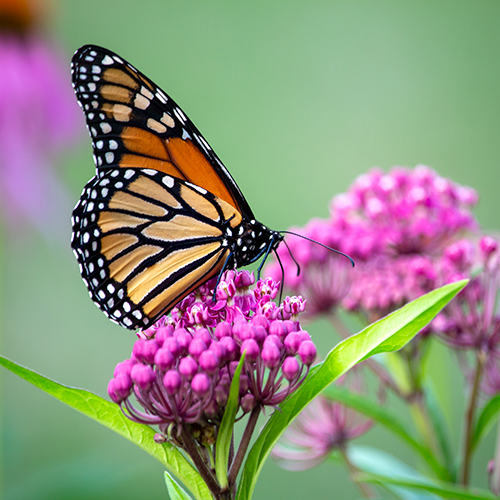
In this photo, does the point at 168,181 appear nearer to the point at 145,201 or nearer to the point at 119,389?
the point at 145,201

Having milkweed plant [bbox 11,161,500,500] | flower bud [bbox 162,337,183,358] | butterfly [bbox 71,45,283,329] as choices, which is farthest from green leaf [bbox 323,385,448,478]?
flower bud [bbox 162,337,183,358]

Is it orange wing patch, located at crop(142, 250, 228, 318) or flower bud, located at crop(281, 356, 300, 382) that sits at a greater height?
orange wing patch, located at crop(142, 250, 228, 318)

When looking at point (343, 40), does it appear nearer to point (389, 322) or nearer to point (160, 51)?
point (160, 51)

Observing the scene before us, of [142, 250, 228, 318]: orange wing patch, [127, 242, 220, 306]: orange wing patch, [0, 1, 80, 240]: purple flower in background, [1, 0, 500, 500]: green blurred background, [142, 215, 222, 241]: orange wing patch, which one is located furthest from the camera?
[1, 0, 500, 500]: green blurred background

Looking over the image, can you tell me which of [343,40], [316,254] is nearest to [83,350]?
[316,254]

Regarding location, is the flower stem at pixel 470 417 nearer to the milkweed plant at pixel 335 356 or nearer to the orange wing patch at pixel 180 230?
the milkweed plant at pixel 335 356

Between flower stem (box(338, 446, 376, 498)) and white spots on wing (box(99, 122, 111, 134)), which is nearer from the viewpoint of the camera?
white spots on wing (box(99, 122, 111, 134))

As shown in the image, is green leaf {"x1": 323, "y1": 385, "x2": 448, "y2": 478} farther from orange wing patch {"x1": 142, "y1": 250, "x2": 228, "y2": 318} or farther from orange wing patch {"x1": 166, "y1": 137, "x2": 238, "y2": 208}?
orange wing patch {"x1": 166, "y1": 137, "x2": 238, "y2": 208}

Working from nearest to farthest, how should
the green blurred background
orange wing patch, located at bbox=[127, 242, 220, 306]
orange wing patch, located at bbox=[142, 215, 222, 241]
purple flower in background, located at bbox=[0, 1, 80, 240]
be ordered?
orange wing patch, located at bbox=[127, 242, 220, 306], orange wing patch, located at bbox=[142, 215, 222, 241], purple flower in background, located at bbox=[0, 1, 80, 240], the green blurred background
